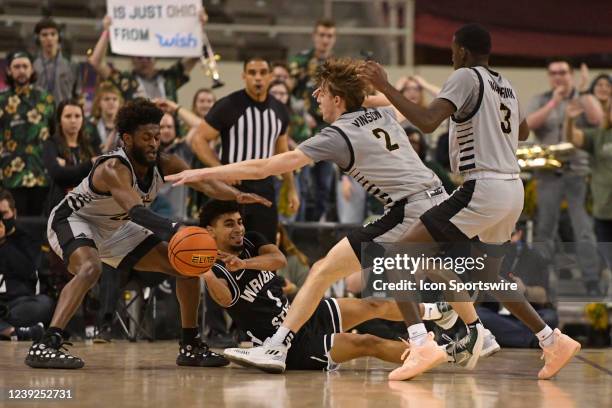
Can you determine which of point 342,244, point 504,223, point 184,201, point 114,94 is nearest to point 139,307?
point 184,201

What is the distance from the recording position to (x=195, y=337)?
743cm

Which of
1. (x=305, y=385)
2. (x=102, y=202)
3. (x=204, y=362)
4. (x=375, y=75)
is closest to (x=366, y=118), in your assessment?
(x=375, y=75)

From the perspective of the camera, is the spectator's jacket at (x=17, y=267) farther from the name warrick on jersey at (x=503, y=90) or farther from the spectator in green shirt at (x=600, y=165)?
the spectator in green shirt at (x=600, y=165)

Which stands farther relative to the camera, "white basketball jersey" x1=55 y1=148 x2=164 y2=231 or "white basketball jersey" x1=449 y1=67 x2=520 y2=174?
"white basketball jersey" x1=55 y1=148 x2=164 y2=231

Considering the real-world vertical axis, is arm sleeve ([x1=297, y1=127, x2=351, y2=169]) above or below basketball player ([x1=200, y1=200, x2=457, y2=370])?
above

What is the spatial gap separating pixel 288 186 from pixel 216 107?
3.32 ft

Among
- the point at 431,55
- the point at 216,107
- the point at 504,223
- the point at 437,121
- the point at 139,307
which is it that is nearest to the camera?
the point at 437,121

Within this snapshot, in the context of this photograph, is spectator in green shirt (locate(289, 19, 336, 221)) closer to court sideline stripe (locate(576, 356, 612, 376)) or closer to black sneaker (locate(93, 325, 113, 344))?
black sneaker (locate(93, 325, 113, 344))

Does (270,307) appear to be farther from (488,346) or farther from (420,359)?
(488,346)

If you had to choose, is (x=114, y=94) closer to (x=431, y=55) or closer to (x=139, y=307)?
(x=139, y=307)

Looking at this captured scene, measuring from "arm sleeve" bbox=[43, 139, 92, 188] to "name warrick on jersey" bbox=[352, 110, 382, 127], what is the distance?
134 inches

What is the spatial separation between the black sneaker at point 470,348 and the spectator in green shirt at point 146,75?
5.05 metres

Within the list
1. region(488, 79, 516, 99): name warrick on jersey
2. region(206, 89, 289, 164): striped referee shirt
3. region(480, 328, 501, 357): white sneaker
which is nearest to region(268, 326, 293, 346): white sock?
region(480, 328, 501, 357): white sneaker

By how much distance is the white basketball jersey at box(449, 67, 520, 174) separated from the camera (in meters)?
6.56
